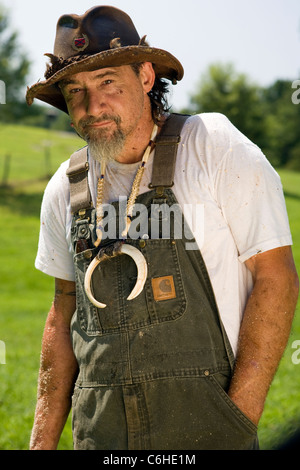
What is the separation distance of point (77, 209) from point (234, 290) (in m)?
0.79

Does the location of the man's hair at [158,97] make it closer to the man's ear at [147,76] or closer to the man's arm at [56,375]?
the man's ear at [147,76]

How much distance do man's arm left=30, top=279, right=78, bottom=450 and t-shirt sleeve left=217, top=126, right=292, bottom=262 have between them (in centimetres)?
92

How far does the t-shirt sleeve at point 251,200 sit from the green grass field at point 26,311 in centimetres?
184

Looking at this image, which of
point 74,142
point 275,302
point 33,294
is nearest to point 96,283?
point 275,302

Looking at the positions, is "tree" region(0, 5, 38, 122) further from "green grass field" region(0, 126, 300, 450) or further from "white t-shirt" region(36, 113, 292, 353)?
"white t-shirt" region(36, 113, 292, 353)

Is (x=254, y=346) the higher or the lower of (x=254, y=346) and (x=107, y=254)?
the lower

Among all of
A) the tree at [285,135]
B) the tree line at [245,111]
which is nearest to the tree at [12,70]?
the tree line at [245,111]

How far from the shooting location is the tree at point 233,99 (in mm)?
44188

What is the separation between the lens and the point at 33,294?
49.3 feet

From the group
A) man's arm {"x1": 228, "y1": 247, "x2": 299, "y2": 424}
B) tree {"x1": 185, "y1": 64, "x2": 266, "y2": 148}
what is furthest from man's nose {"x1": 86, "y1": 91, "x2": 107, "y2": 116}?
tree {"x1": 185, "y1": 64, "x2": 266, "y2": 148}

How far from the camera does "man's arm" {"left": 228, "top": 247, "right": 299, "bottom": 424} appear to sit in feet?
7.70

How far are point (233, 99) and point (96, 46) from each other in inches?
1773

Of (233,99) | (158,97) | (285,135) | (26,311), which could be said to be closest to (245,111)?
(233,99)

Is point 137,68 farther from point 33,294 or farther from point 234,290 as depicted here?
point 33,294
